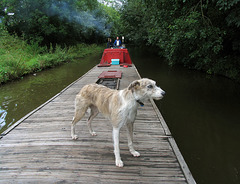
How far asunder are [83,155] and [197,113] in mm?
5173

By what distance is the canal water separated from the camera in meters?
3.96

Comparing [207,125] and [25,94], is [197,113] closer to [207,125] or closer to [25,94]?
[207,125]

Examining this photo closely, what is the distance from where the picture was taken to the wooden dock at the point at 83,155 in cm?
244

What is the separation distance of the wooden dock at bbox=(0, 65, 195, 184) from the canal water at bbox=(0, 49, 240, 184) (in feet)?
4.46

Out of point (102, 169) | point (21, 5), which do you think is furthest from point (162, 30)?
point (21, 5)

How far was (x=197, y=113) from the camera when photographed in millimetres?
6492

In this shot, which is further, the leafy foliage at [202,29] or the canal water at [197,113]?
the leafy foliage at [202,29]

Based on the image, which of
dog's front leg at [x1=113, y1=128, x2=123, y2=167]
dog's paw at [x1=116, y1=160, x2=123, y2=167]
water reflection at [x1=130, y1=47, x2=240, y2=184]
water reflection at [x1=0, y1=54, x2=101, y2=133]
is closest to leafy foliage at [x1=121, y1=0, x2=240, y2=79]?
water reflection at [x1=130, y1=47, x2=240, y2=184]

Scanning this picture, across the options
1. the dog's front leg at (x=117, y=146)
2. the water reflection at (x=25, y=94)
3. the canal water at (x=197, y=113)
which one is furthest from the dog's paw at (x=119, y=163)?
the water reflection at (x=25, y=94)

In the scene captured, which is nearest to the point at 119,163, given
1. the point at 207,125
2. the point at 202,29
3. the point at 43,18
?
the point at 207,125

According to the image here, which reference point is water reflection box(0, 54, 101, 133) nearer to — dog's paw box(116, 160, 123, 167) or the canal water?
the canal water

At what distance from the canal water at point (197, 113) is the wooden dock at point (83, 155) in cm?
136

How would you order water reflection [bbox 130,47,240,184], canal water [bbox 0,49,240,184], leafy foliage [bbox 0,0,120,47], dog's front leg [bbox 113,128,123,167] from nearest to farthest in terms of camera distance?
dog's front leg [bbox 113,128,123,167], water reflection [bbox 130,47,240,184], canal water [bbox 0,49,240,184], leafy foliage [bbox 0,0,120,47]

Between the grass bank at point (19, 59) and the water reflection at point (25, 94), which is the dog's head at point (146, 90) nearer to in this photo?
the water reflection at point (25, 94)
